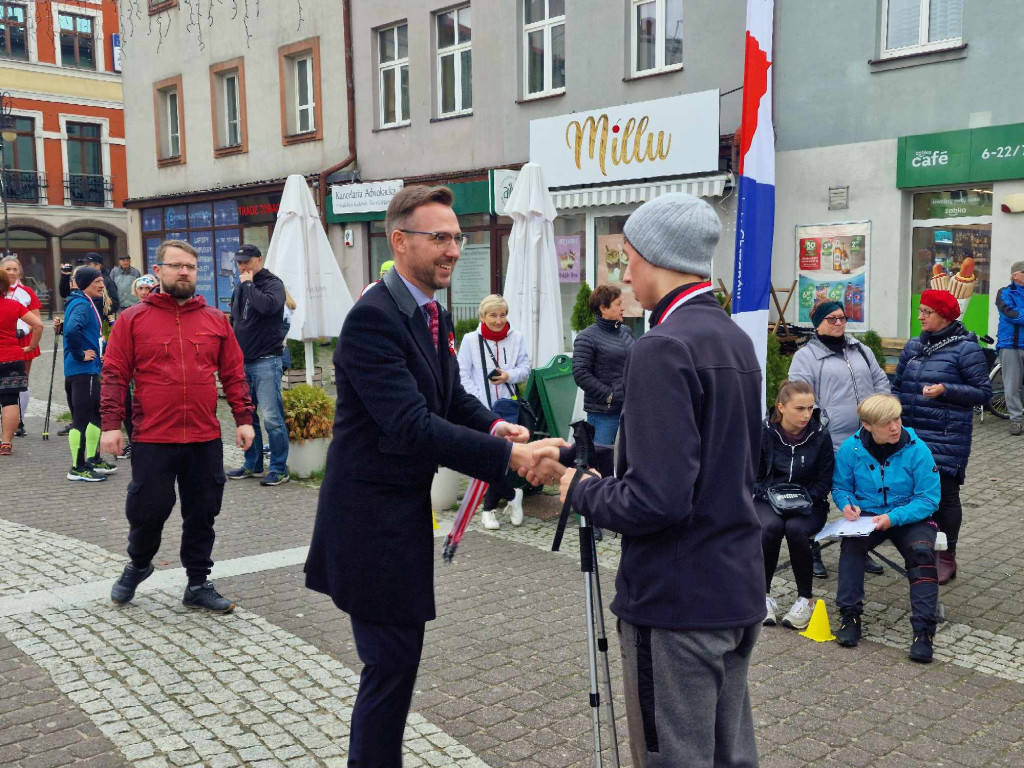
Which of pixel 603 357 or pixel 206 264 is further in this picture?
pixel 206 264

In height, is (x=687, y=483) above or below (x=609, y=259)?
below

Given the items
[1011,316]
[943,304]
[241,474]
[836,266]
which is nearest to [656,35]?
[836,266]

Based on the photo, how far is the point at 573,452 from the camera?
120 inches

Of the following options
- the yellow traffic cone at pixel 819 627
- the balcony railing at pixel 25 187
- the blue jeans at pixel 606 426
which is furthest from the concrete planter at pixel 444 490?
the balcony railing at pixel 25 187

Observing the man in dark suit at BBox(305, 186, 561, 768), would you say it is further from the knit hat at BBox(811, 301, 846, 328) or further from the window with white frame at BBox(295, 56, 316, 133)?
Result: the window with white frame at BBox(295, 56, 316, 133)

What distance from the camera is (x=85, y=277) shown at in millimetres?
9758

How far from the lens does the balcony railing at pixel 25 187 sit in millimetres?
41500

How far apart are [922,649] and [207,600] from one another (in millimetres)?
3799

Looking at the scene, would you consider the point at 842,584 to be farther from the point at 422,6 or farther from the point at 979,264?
the point at 422,6

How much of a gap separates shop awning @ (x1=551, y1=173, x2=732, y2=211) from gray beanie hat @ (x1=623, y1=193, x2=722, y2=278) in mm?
11842

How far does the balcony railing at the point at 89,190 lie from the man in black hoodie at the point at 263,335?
3867 centimetres

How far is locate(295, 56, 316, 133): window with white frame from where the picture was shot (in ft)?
73.6

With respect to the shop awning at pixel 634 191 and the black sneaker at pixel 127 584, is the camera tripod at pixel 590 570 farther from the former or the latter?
the shop awning at pixel 634 191

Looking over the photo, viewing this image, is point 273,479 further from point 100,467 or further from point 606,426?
point 606,426
